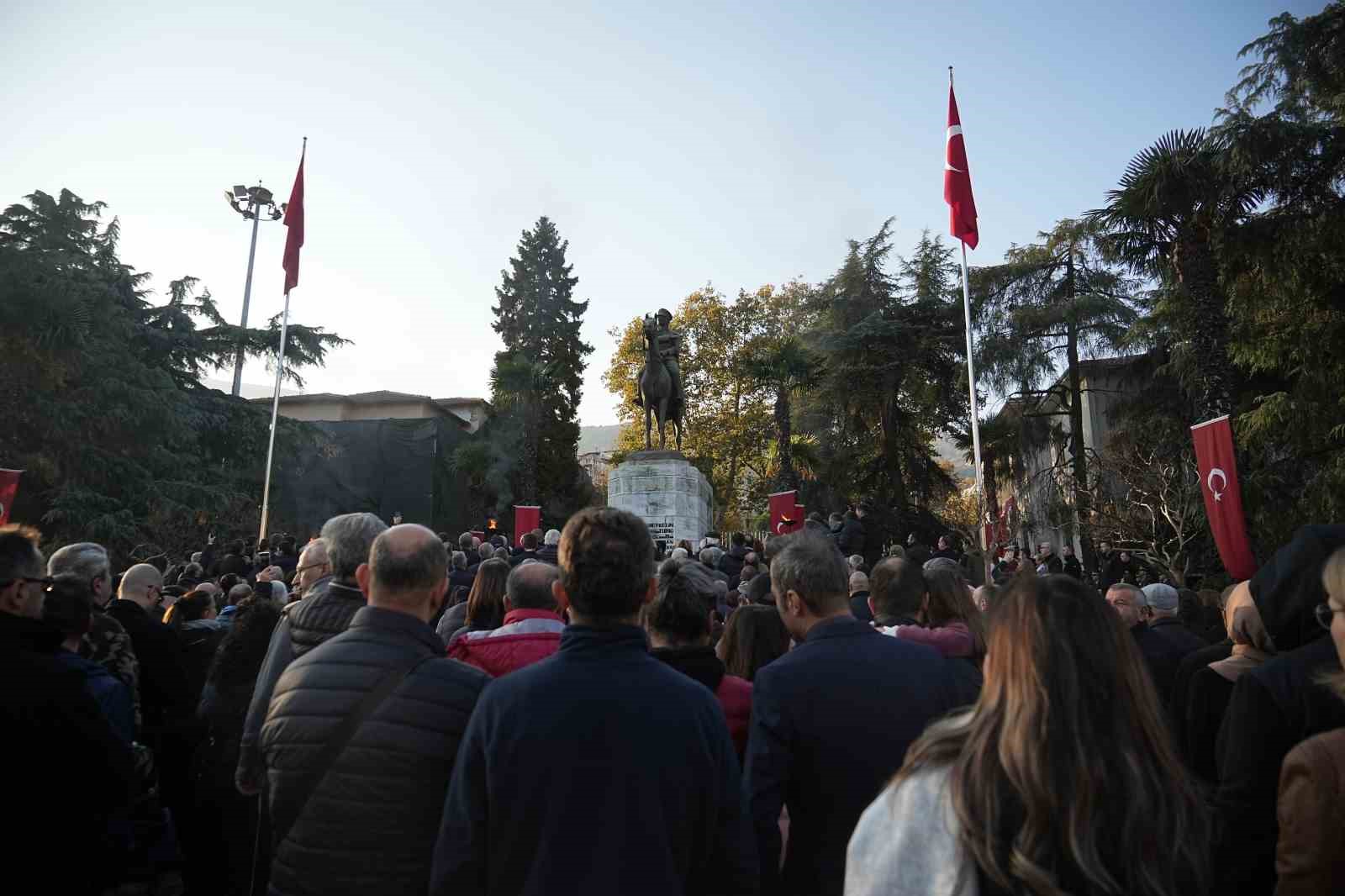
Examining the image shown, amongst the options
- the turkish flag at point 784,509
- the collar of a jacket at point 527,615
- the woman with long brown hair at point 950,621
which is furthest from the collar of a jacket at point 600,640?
the turkish flag at point 784,509

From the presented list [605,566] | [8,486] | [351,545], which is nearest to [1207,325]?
[351,545]

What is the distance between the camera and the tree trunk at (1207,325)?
53.2 ft

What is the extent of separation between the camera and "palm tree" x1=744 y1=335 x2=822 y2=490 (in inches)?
1060

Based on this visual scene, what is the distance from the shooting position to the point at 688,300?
139 ft

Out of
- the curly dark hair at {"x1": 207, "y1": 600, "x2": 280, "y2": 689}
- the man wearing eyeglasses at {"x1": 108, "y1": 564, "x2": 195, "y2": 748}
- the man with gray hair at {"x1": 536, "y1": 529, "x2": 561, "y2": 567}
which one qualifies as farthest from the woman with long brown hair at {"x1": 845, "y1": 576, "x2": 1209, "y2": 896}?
the man with gray hair at {"x1": 536, "y1": 529, "x2": 561, "y2": 567}

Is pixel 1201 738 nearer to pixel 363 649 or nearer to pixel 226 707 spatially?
pixel 363 649

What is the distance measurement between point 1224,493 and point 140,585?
902cm

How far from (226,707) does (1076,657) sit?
384 cm

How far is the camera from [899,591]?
3.72 metres

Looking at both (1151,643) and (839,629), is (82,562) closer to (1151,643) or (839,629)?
(839,629)

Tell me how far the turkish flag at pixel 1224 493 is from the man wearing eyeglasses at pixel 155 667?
8.67 meters

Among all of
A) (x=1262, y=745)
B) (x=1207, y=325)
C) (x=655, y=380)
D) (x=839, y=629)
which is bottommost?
(x=1262, y=745)

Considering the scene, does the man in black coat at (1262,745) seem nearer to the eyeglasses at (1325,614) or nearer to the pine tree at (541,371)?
the eyeglasses at (1325,614)

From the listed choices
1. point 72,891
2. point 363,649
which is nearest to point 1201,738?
point 363,649
